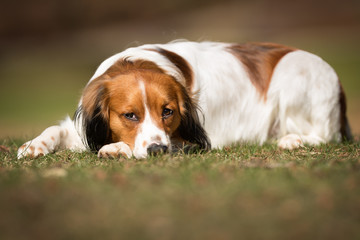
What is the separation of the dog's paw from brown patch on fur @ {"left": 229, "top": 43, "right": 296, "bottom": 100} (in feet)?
8.78

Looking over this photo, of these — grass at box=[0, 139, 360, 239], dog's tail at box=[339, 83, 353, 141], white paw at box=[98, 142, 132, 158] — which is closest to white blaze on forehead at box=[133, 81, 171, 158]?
white paw at box=[98, 142, 132, 158]

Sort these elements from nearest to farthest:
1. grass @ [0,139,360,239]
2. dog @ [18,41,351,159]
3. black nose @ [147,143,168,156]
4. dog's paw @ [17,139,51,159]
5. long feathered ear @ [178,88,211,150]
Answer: grass @ [0,139,360,239]
black nose @ [147,143,168,156]
dog @ [18,41,351,159]
dog's paw @ [17,139,51,159]
long feathered ear @ [178,88,211,150]

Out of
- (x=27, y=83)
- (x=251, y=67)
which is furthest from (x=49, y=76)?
(x=251, y=67)

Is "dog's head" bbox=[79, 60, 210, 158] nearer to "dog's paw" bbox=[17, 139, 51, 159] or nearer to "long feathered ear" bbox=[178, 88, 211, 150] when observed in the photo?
"long feathered ear" bbox=[178, 88, 211, 150]

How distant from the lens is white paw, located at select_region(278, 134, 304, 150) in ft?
16.7

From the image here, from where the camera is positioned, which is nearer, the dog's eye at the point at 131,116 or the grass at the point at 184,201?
the grass at the point at 184,201

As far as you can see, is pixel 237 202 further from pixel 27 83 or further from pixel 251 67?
pixel 27 83

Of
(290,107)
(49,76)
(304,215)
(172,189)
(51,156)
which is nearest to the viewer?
(304,215)

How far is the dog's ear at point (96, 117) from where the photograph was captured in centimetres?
462

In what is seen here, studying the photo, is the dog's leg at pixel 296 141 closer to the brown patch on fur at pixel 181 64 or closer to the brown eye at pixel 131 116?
the brown patch on fur at pixel 181 64

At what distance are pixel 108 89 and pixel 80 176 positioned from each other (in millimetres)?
1496

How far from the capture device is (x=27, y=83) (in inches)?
1000

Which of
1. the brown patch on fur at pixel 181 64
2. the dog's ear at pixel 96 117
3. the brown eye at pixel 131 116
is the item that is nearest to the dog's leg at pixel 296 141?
the brown patch on fur at pixel 181 64

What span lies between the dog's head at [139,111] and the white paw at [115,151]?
0.20 ft
